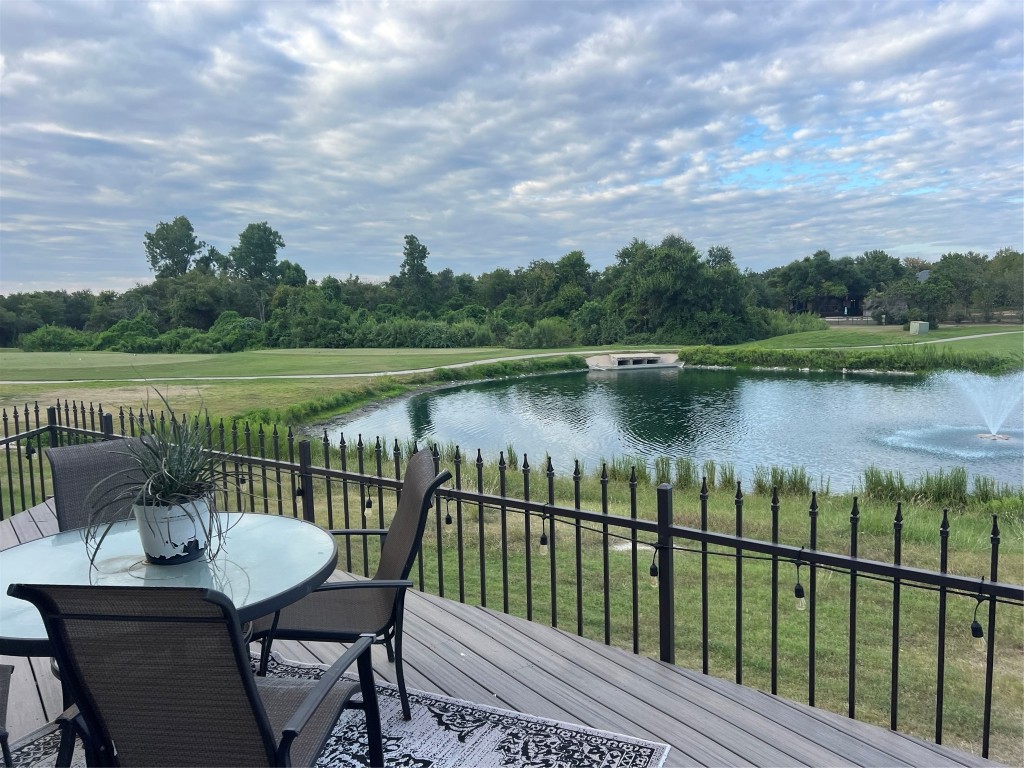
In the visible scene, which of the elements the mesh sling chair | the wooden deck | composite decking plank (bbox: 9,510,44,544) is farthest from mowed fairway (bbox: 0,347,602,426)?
the wooden deck

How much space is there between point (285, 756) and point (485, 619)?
5.90 ft

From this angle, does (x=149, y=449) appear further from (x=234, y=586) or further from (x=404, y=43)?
(x=404, y=43)

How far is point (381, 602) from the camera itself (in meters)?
2.31

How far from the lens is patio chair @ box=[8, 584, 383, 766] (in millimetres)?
1177

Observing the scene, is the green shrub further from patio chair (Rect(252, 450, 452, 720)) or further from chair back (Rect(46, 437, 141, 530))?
patio chair (Rect(252, 450, 452, 720))

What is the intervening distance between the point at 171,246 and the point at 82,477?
2458 inches

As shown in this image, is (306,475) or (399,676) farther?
(306,475)

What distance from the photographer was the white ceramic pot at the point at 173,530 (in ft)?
6.29

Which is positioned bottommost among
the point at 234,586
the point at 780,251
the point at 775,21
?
the point at 234,586

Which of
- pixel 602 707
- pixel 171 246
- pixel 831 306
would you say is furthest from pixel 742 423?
pixel 171 246

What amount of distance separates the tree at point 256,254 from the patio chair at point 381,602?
192 ft

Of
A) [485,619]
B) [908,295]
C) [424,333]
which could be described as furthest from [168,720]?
[908,295]

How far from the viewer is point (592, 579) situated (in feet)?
15.9

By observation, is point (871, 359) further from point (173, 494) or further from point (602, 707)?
point (173, 494)
